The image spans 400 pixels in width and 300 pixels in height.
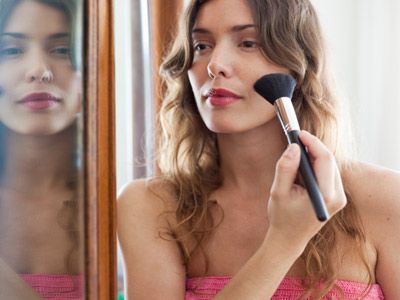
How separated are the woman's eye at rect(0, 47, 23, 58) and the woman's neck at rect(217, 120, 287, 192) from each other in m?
0.30

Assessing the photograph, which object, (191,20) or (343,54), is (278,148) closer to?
(191,20)

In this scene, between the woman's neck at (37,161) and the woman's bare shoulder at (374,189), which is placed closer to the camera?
the woman's neck at (37,161)

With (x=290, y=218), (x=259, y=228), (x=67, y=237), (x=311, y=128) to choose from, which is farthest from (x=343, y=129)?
(x=67, y=237)

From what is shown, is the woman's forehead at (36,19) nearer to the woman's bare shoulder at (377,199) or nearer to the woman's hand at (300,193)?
the woman's hand at (300,193)

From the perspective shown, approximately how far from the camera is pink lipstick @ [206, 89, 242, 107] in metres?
0.61

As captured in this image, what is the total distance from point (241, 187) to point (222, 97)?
0.15 metres

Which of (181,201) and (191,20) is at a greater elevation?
(191,20)

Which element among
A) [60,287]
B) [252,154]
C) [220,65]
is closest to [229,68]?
[220,65]

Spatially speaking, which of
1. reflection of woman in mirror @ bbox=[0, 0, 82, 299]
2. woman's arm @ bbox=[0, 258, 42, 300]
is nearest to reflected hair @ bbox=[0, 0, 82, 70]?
reflection of woman in mirror @ bbox=[0, 0, 82, 299]

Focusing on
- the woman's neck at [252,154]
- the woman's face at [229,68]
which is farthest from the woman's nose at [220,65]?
the woman's neck at [252,154]

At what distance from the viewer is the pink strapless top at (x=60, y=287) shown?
0.45 m

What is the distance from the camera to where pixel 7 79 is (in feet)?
1.42

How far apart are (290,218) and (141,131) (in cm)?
25

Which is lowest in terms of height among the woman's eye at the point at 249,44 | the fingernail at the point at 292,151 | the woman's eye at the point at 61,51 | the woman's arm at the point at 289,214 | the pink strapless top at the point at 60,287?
the pink strapless top at the point at 60,287
